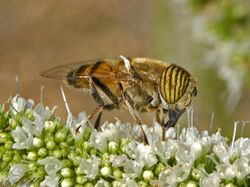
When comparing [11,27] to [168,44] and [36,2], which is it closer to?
[36,2]

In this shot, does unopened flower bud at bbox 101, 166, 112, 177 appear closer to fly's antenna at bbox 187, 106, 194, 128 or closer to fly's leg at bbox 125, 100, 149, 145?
fly's leg at bbox 125, 100, 149, 145

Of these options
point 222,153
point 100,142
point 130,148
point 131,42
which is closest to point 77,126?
point 100,142

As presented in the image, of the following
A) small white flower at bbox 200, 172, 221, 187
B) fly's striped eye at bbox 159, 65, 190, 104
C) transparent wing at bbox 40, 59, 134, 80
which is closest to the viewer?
small white flower at bbox 200, 172, 221, 187

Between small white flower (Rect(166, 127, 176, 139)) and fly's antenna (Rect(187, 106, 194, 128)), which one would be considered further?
fly's antenna (Rect(187, 106, 194, 128))

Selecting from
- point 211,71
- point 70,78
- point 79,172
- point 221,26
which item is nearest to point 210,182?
point 79,172

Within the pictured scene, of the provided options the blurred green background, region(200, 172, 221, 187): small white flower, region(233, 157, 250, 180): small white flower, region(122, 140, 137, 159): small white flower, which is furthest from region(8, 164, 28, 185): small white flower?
the blurred green background

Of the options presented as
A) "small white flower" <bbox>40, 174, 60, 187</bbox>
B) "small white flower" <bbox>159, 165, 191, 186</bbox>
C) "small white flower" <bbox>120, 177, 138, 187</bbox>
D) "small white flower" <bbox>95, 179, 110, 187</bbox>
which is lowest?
"small white flower" <bbox>40, 174, 60, 187</bbox>

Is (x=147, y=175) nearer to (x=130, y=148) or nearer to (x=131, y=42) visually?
(x=130, y=148)

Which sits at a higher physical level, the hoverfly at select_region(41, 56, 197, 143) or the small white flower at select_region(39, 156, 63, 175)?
the hoverfly at select_region(41, 56, 197, 143)
